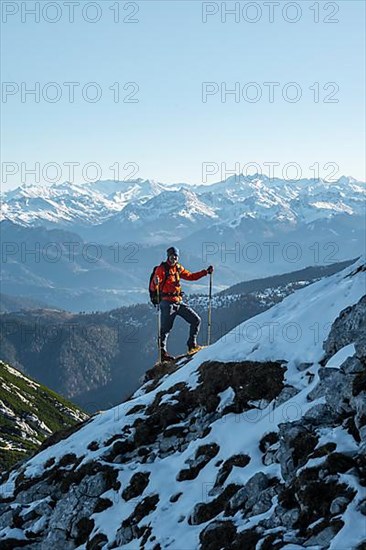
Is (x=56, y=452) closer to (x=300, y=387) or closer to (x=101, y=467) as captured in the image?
(x=101, y=467)

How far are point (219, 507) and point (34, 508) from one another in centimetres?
777

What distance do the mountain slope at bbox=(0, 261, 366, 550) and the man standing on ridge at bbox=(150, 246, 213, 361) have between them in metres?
6.12

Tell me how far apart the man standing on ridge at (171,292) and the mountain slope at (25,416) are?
276 ft

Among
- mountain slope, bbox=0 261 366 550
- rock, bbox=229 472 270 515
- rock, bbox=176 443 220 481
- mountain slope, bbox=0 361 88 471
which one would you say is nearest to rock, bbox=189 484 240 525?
mountain slope, bbox=0 261 366 550

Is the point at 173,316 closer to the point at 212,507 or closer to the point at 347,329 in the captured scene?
the point at 347,329

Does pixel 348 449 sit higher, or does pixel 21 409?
pixel 348 449

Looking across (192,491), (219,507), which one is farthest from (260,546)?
(192,491)

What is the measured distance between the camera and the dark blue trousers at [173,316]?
33.6 m

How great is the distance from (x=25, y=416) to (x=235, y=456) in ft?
485

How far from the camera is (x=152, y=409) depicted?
2483 centimetres

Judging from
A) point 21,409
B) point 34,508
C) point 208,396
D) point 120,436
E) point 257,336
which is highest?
point 257,336

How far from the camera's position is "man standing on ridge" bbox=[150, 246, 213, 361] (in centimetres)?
3291

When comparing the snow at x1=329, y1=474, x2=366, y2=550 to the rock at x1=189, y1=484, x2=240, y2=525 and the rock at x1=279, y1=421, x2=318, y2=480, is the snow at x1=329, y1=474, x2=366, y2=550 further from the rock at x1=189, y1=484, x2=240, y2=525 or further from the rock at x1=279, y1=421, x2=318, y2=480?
the rock at x1=189, y1=484, x2=240, y2=525

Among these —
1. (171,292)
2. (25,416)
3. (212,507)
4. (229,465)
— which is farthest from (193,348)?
(25,416)
